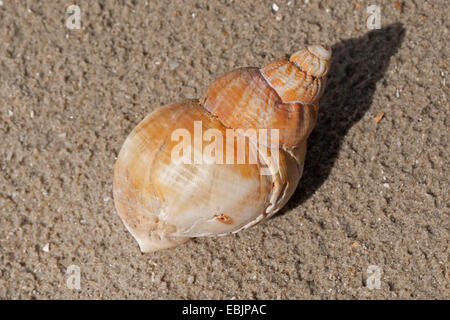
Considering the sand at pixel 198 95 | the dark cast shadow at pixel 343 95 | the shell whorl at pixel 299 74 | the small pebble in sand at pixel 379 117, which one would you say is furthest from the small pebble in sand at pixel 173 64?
the small pebble in sand at pixel 379 117

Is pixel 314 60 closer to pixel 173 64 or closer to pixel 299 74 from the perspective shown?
pixel 299 74

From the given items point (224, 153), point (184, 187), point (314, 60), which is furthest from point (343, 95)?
point (184, 187)

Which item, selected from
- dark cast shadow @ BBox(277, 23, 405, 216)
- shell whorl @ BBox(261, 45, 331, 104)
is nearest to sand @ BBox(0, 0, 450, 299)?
dark cast shadow @ BBox(277, 23, 405, 216)

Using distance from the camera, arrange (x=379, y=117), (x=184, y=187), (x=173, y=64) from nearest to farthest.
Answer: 1. (x=184, y=187)
2. (x=379, y=117)
3. (x=173, y=64)

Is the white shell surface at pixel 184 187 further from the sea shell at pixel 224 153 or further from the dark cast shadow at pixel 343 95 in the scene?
the dark cast shadow at pixel 343 95

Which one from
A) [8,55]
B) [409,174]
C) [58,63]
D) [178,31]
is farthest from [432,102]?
[8,55]

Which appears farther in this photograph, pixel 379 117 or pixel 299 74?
pixel 379 117
